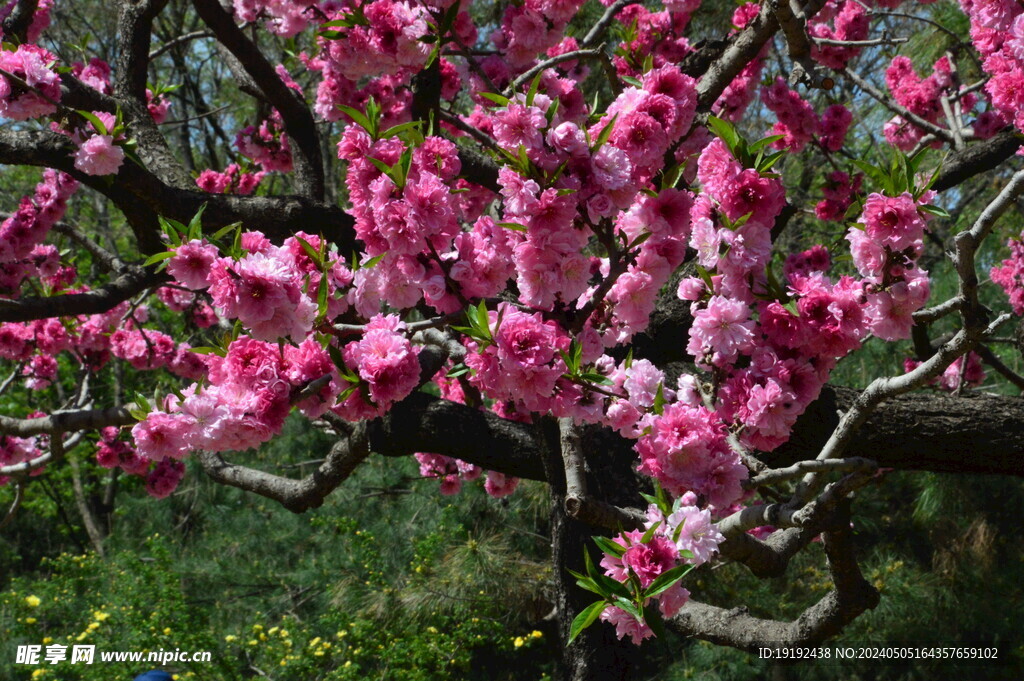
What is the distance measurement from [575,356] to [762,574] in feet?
2.40

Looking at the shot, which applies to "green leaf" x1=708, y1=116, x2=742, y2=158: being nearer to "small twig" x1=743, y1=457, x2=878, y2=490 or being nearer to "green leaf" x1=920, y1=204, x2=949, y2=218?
"green leaf" x1=920, y1=204, x2=949, y2=218

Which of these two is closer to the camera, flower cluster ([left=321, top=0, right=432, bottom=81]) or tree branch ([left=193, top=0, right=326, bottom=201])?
flower cluster ([left=321, top=0, right=432, bottom=81])

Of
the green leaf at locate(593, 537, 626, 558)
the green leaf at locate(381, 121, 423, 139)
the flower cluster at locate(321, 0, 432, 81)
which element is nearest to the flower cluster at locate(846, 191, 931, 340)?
the green leaf at locate(593, 537, 626, 558)

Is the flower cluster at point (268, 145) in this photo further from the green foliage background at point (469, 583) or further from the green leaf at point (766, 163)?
the green leaf at point (766, 163)

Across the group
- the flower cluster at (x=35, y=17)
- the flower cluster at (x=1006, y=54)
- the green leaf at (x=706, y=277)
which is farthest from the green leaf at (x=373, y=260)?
the flower cluster at (x=35, y=17)

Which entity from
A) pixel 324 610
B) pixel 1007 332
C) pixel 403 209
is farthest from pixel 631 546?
pixel 1007 332

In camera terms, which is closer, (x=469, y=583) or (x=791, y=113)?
(x=791, y=113)

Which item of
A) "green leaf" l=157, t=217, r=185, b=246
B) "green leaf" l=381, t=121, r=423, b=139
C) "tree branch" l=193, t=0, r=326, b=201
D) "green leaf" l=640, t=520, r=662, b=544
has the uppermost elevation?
"tree branch" l=193, t=0, r=326, b=201

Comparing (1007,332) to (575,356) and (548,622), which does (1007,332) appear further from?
(575,356)

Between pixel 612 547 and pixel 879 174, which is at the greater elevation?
pixel 879 174

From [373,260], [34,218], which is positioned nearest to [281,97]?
[34,218]

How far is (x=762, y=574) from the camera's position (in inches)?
69.6

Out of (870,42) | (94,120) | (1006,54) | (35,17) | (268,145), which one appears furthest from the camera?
(268,145)

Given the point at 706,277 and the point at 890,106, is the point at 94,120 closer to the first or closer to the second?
the point at 706,277
